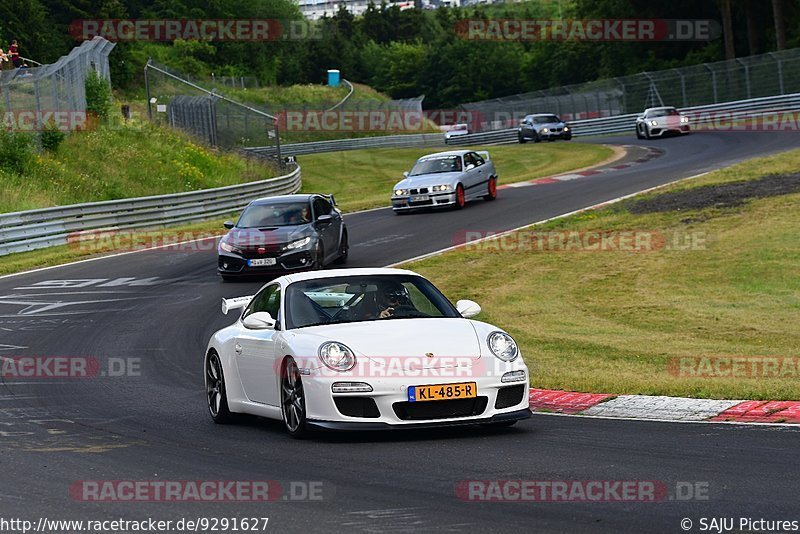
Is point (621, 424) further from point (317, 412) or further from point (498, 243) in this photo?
point (498, 243)

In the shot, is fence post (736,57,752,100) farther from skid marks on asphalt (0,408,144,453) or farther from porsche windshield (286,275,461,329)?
skid marks on asphalt (0,408,144,453)

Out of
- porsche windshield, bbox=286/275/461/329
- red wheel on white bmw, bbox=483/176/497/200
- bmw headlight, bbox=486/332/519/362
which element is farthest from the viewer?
red wheel on white bmw, bbox=483/176/497/200

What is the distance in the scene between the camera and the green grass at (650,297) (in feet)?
42.2

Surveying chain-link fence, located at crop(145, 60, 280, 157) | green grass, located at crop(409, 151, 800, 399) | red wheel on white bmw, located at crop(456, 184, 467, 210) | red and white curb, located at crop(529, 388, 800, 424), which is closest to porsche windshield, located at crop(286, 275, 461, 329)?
red and white curb, located at crop(529, 388, 800, 424)

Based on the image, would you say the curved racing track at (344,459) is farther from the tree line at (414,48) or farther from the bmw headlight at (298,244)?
the tree line at (414,48)

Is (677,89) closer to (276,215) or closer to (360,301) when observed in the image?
(276,215)

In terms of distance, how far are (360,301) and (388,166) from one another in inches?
1941

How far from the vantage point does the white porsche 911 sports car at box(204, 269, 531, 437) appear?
8.91m

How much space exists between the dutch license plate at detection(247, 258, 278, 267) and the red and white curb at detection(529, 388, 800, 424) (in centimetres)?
1135

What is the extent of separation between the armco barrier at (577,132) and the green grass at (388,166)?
9.44 feet

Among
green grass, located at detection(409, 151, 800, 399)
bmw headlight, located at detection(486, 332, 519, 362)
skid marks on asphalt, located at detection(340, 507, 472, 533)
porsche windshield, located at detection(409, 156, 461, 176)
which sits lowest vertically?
green grass, located at detection(409, 151, 800, 399)

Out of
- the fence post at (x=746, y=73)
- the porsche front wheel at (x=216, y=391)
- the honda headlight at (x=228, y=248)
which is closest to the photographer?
the porsche front wheel at (x=216, y=391)

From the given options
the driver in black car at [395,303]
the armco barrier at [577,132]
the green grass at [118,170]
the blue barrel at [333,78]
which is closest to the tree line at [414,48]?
the blue barrel at [333,78]

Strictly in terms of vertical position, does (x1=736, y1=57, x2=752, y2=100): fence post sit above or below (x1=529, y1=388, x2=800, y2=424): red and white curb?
above
